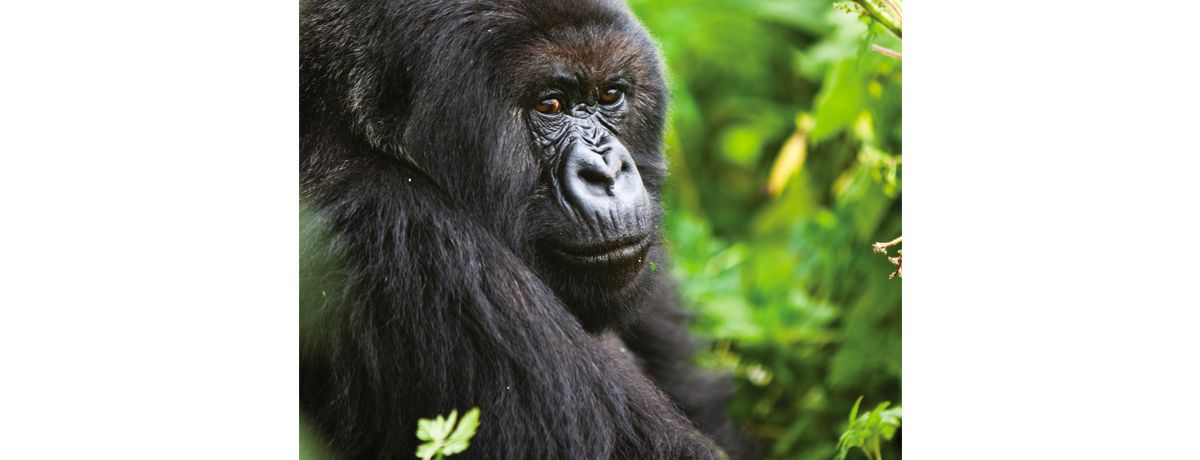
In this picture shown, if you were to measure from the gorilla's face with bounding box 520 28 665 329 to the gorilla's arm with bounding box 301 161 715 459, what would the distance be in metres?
0.11

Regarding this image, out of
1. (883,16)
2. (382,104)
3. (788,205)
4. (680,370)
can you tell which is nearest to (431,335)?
(382,104)

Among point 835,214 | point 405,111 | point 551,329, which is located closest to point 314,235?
point 405,111

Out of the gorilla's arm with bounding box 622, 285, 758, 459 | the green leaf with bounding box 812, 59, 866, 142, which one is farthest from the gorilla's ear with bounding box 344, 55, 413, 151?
the green leaf with bounding box 812, 59, 866, 142

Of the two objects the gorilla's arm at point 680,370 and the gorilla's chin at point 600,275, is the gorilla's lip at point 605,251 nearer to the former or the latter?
the gorilla's chin at point 600,275

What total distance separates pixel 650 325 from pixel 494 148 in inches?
43.1

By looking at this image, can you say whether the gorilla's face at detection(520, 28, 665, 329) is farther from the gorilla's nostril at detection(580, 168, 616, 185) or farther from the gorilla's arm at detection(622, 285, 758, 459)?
the gorilla's arm at detection(622, 285, 758, 459)

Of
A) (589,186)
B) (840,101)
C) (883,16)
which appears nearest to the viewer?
(589,186)

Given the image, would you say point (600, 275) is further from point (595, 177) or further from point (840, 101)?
point (840, 101)

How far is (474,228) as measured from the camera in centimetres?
206

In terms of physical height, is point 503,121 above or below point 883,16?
below

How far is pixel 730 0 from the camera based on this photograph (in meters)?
4.34

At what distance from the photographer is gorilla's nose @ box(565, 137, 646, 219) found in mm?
2078

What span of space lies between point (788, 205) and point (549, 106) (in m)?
2.26

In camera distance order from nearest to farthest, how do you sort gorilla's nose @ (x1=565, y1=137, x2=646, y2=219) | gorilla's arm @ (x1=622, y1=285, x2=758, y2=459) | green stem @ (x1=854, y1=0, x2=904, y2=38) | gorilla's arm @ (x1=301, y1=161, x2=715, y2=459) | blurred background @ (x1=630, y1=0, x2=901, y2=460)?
gorilla's arm @ (x1=301, y1=161, x2=715, y2=459) < gorilla's nose @ (x1=565, y1=137, x2=646, y2=219) < green stem @ (x1=854, y1=0, x2=904, y2=38) < blurred background @ (x1=630, y1=0, x2=901, y2=460) < gorilla's arm @ (x1=622, y1=285, x2=758, y2=459)
